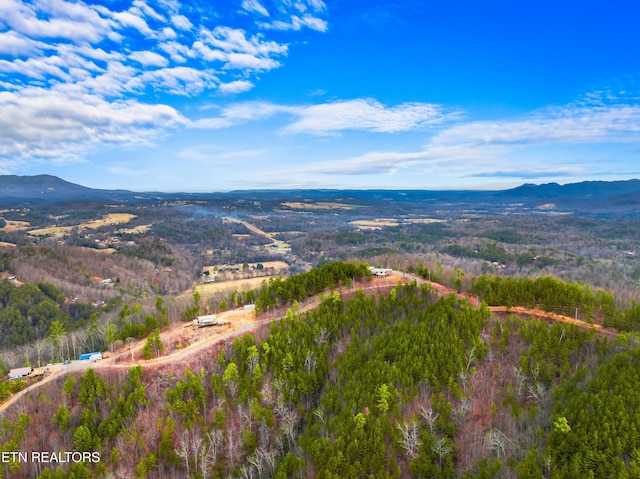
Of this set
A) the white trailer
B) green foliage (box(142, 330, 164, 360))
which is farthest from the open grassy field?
green foliage (box(142, 330, 164, 360))

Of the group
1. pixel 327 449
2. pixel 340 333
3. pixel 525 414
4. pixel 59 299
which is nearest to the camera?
pixel 327 449

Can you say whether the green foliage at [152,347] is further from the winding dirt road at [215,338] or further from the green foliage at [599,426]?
the green foliage at [599,426]

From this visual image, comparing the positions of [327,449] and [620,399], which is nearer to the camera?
[620,399]

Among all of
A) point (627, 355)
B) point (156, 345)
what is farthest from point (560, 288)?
point (156, 345)

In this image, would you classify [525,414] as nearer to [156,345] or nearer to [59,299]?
[156,345]

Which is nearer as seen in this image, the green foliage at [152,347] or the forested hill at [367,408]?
the forested hill at [367,408]

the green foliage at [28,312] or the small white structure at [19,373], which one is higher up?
the small white structure at [19,373]

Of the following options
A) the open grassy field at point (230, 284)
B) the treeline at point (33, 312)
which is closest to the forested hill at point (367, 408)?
the treeline at point (33, 312)
